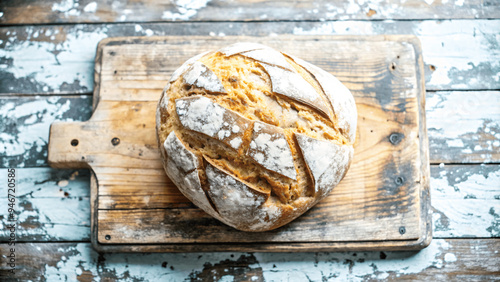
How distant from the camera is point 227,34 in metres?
1.90

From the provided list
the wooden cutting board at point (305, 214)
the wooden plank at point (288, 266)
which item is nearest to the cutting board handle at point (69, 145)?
the wooden cutting board at point (305, 214)

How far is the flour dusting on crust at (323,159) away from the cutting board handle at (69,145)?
3.49ft

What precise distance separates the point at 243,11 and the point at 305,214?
3.80ft

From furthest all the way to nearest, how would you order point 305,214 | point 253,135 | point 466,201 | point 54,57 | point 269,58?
point 54,57
point 466,201
point 305,214
point 269,58
point 253,135

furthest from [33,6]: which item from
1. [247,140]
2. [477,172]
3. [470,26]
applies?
[477,172]

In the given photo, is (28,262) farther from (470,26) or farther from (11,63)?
(470,26)

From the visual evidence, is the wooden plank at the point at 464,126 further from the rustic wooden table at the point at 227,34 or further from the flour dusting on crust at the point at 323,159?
the flour dusting on crust at the point at 323,159

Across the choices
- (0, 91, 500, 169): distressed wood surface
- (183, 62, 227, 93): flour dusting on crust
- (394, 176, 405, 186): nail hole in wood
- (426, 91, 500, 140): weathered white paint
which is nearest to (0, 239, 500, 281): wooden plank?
(394, 176, 405, 186): nail hole in wood

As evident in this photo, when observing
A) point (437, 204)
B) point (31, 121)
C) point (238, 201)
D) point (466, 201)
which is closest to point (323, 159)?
point (238, 201)

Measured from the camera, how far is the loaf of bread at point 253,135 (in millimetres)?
1272

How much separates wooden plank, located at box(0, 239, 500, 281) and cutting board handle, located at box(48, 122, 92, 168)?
0.47 meters

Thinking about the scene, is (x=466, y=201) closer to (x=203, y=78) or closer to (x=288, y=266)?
(x=288, y=266)

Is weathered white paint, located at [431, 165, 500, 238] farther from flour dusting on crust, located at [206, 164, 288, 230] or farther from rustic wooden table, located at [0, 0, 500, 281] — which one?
flour dusting on crust, located at [206, 164, 288, 230]

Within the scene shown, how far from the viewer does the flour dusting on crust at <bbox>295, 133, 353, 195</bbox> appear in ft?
4.25
